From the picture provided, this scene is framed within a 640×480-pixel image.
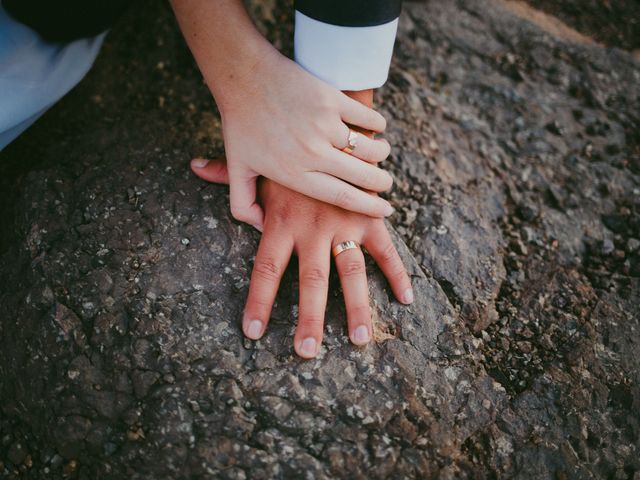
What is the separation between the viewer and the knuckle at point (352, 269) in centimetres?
107

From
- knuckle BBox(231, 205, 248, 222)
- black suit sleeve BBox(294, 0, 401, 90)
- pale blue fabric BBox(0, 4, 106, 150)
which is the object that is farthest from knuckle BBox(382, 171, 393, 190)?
pale blue fabric BBox(0, 4, 106, 150)

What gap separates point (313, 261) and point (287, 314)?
0.42 feet

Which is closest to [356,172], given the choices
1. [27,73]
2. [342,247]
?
[342,247]

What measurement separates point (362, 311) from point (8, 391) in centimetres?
77

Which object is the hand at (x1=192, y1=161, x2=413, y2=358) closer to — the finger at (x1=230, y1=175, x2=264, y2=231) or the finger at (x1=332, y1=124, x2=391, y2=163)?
the finger at (x1=230, y1=175, x2=264, y2=231)

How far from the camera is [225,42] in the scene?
1.08 metres

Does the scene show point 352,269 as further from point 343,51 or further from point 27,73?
point 27,73

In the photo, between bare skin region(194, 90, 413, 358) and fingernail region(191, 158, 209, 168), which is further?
fingernail region(191, 158, 209, 168)

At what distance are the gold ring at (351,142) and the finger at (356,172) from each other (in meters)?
0.01

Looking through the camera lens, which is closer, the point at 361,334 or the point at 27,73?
the point at 361,334

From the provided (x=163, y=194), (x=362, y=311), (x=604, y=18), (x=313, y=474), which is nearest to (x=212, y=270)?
(x=163, y=194)

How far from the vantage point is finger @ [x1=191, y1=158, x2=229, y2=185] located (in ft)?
3.91

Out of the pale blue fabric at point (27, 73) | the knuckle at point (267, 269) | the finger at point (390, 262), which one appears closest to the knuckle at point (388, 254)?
the finger at point (390, 262)

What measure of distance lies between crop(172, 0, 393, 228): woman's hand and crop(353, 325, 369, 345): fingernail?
0.25m
